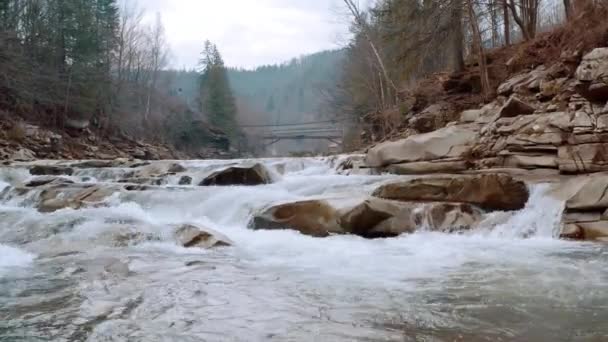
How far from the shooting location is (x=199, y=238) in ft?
20.2

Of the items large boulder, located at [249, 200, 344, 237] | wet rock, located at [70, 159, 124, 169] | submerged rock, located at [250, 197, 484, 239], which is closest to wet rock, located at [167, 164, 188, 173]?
wet rock, located at [70, 159, 124, 169]

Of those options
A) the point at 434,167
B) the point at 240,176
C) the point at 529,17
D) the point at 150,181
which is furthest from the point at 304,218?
the point at 529,17

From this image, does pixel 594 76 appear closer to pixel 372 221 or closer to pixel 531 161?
pixel 531 161

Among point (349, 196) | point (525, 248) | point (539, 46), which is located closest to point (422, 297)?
point (525, 248)

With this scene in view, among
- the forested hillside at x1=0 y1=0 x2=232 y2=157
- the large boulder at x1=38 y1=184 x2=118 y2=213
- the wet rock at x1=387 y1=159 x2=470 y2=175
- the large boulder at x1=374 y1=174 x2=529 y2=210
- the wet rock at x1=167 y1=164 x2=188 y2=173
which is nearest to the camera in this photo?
the large boulder at x1=374 y1=174 x2=529 y2=210

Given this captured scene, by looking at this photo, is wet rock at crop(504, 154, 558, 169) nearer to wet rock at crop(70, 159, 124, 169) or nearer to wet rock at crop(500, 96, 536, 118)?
wet rock at crop(500, 96, 536, 118)

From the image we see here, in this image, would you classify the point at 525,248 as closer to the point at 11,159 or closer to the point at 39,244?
the point at 39,244

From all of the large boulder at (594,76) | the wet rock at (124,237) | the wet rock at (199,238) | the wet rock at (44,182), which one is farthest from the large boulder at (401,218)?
the wet rock at (44,182)

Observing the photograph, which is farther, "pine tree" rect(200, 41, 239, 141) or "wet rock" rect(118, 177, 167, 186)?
"pine tree" rect(200, 41, 239, 141)

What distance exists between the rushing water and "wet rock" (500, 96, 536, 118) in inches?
115

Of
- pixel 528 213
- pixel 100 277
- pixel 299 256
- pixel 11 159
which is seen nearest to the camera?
pixel 100 277

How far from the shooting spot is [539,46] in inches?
458

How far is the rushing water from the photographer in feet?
9.82

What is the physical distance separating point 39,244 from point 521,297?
18.2 ft
